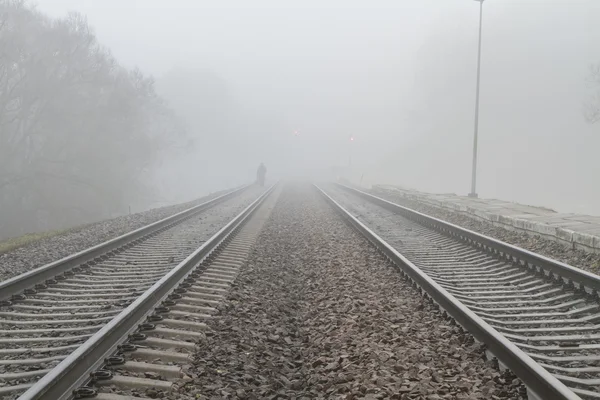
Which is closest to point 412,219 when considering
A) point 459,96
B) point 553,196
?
point 553,196

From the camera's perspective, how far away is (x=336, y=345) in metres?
4.45

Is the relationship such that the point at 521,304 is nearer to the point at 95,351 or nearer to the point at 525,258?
the point at 525,258

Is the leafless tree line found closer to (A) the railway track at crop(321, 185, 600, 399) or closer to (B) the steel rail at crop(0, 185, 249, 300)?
(B) the steel rail at crop(0, 185, 249, 300)

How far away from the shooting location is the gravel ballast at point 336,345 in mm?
3523

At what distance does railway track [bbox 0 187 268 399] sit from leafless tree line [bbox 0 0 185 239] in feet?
62.8

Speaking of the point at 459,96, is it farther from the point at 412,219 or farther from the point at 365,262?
the point at 365,262

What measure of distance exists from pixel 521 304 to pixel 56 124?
29957 millimetres

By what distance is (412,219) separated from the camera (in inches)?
558

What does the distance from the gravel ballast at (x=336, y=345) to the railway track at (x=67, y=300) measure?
1109 mm

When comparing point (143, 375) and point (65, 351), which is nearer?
point (143, 375)

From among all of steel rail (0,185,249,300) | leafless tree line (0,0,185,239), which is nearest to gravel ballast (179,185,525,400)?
steel rail (0,185,249,300)

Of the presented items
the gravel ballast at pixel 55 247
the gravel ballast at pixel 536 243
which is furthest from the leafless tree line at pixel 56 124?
the gravel ballast at pixel 536 243

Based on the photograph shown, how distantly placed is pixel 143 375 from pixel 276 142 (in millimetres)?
133218

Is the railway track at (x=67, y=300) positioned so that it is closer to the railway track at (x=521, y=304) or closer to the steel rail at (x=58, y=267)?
the steel rail at (x=58, y=267)
